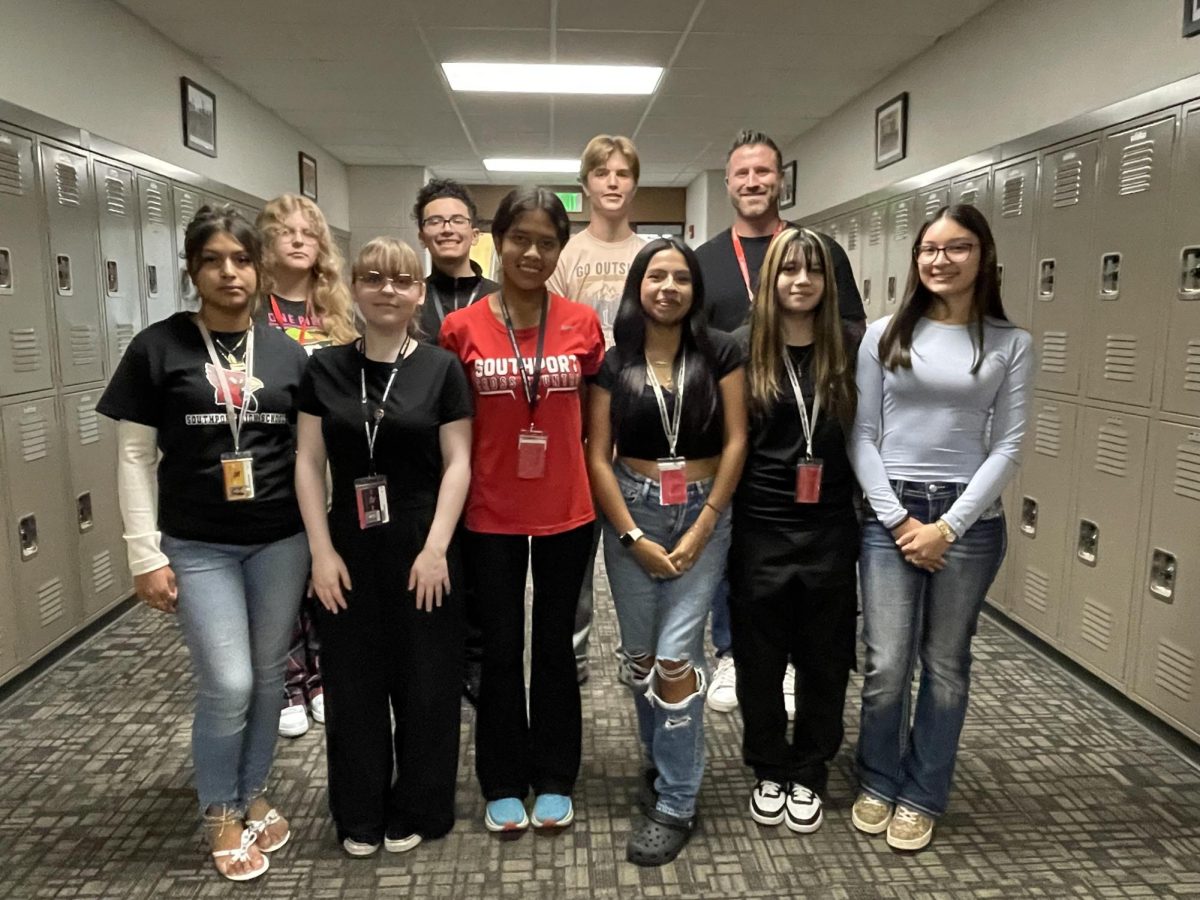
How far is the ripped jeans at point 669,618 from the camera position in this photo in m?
1.91

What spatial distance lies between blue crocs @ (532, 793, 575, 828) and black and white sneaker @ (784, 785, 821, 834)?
54cm

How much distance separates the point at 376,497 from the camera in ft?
5.75

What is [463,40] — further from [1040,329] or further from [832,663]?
[832,663]

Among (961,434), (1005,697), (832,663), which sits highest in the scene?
(961,434)

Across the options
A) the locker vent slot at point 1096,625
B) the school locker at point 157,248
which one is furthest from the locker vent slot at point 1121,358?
the school locker at point 157,248

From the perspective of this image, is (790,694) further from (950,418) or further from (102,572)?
(102,572)

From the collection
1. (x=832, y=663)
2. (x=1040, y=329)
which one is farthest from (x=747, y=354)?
(x=1040, y=329)

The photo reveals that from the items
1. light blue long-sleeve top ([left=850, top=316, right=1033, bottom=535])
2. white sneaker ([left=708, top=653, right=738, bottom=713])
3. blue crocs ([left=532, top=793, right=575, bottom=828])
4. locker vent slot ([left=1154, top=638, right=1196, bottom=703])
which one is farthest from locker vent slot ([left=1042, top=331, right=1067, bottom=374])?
blue crocs ([left=532, top=793, right=575, bottom=828])

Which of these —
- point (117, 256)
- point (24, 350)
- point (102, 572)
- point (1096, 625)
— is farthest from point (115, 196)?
point (1096, 625)

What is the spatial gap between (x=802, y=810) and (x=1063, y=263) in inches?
88.4

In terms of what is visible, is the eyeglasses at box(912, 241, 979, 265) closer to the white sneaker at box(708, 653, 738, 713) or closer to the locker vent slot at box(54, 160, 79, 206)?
the white sneaker at box(708, 653, 738, 713)

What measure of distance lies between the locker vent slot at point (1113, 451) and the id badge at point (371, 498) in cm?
243

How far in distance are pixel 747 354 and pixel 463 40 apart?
3298 millimetres

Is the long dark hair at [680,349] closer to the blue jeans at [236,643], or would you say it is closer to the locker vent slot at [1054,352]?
the blue jeans at [236,643]
